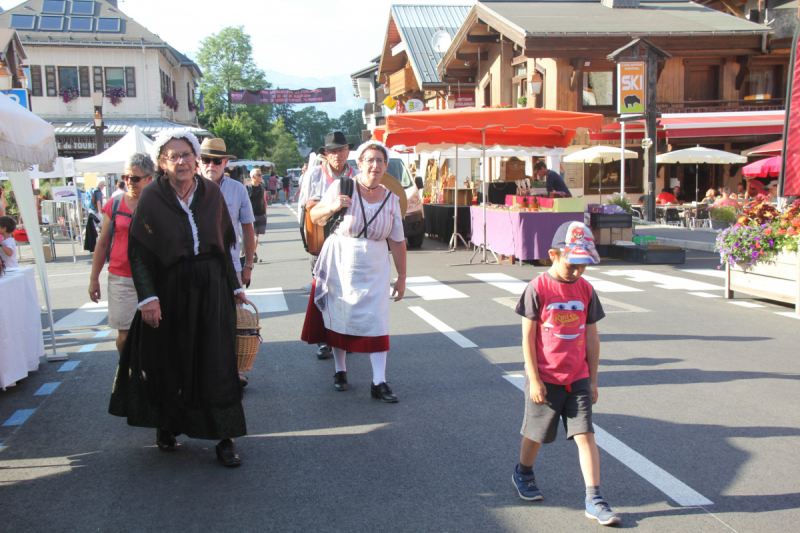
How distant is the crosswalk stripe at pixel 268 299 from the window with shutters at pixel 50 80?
1345 inches

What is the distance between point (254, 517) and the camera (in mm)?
3455

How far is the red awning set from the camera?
26.9m

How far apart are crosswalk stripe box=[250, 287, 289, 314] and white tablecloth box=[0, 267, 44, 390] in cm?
322

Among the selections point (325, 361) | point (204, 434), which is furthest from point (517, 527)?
point (325, 361)

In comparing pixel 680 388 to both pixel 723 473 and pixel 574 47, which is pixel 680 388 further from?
pixel 574 47

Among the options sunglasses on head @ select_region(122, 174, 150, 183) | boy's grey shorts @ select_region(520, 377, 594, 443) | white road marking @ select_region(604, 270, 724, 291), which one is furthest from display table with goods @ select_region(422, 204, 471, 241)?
boy's grey shorts @ select_region(520, 377, 594, 443)

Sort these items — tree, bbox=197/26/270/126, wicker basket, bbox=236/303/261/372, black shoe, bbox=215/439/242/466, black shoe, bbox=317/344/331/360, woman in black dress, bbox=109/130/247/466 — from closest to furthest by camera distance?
1. woman in black dress, bbox=109/130/247/466
2. black shoe, bbox=215/439/242/466
3. wicker basket, bbox=236/303/261/372
4. black shoe, bbox=317/344/331/360
5. tree, bbox=197/26/270/126

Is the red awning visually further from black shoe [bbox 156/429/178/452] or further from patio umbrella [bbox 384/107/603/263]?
black shoe [bbox 156/429/178/452]

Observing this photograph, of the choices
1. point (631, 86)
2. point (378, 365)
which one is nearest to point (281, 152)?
point (631, 86)

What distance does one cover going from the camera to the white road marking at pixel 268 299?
377 inches

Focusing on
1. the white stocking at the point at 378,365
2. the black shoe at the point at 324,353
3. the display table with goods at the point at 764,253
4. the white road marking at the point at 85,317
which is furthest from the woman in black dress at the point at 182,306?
the display table with goods at the point at 764,253

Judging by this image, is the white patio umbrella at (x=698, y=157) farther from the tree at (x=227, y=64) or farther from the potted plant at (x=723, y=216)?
the tree at (x=227, y=64)

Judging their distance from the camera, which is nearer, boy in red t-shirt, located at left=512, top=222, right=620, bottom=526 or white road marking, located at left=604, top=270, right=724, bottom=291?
boy in red t-shirt, located at left=512, top=222, right=620, bottom=526

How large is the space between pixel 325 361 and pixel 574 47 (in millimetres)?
21488
